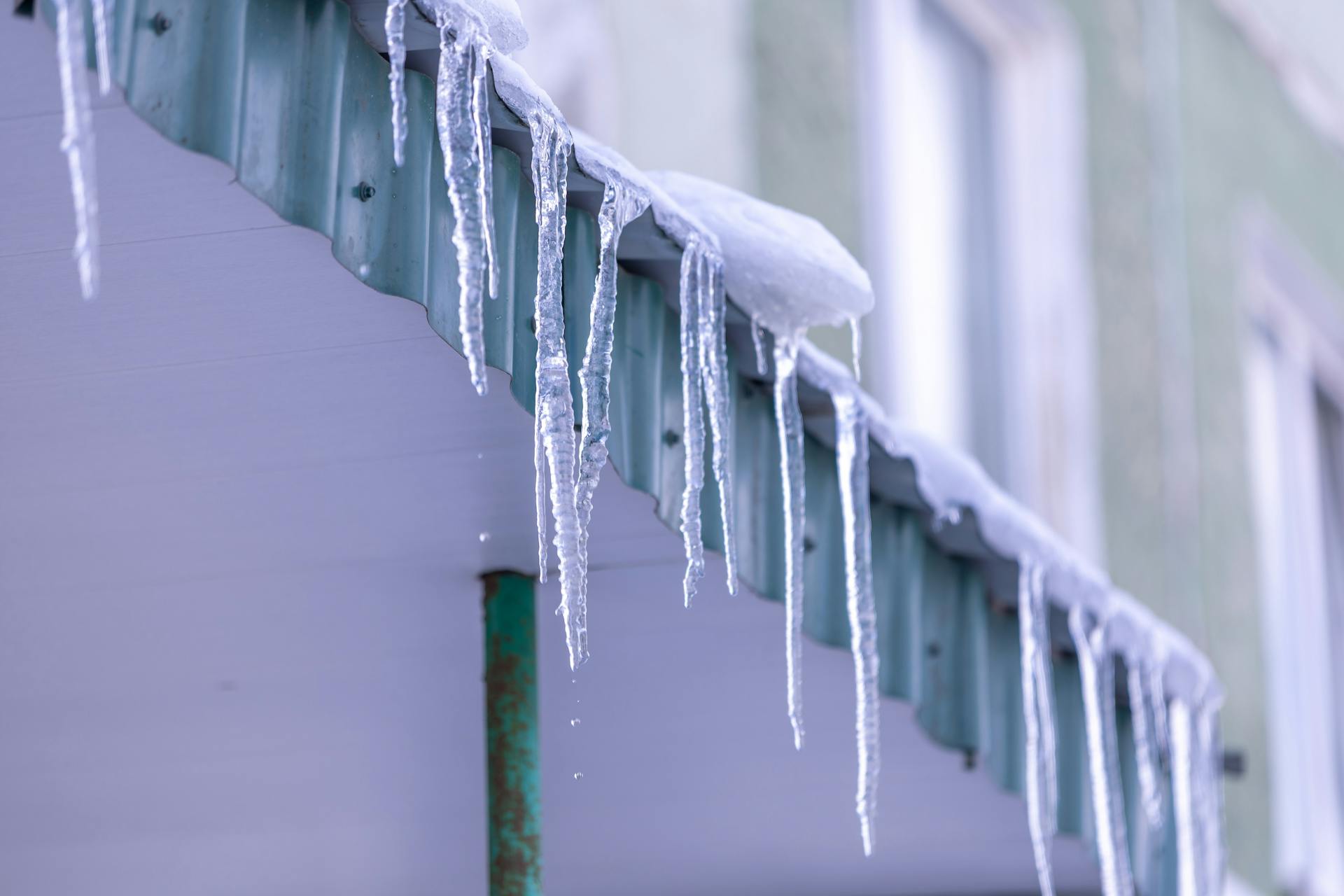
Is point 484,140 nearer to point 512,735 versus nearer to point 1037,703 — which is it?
point 512,735

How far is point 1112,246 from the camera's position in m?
9.95

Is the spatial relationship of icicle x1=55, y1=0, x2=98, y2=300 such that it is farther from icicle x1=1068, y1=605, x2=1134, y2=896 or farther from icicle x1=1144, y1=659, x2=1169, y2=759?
icicle x1=1144, y1=659, x2=1169, y2=759

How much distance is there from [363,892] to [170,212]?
279cm

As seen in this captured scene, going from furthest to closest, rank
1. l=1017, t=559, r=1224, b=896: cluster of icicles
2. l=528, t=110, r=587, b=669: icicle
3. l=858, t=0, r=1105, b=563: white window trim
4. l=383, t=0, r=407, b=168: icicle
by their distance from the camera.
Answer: l=858, t=0, r=1105, b=563: white window trim
l=1017, t=559, r=1224, b=896: cluster of icicles
l=528, t=110, r=587, b=669: icicle
l=383, t=0, r=407, b=168: icicle

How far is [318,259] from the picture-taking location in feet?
7.97

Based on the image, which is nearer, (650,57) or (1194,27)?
(650,57)

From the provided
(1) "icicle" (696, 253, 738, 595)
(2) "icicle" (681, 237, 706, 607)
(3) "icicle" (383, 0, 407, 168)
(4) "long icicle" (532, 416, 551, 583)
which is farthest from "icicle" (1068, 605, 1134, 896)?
(3) "icicle" (383, 0, 407, 168)

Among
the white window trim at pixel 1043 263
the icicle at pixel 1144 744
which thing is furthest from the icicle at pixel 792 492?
the white window trim at pixel 1043 263

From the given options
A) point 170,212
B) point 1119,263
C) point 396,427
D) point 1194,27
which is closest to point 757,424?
point 396,427

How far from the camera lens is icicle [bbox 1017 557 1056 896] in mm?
3986

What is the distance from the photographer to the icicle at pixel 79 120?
196cm

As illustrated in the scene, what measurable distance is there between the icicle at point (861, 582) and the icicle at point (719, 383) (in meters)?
0.26

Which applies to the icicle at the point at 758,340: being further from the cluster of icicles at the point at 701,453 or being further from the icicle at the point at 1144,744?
the icicle at the point at 1144,744

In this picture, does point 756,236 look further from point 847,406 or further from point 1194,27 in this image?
point 1194,27
